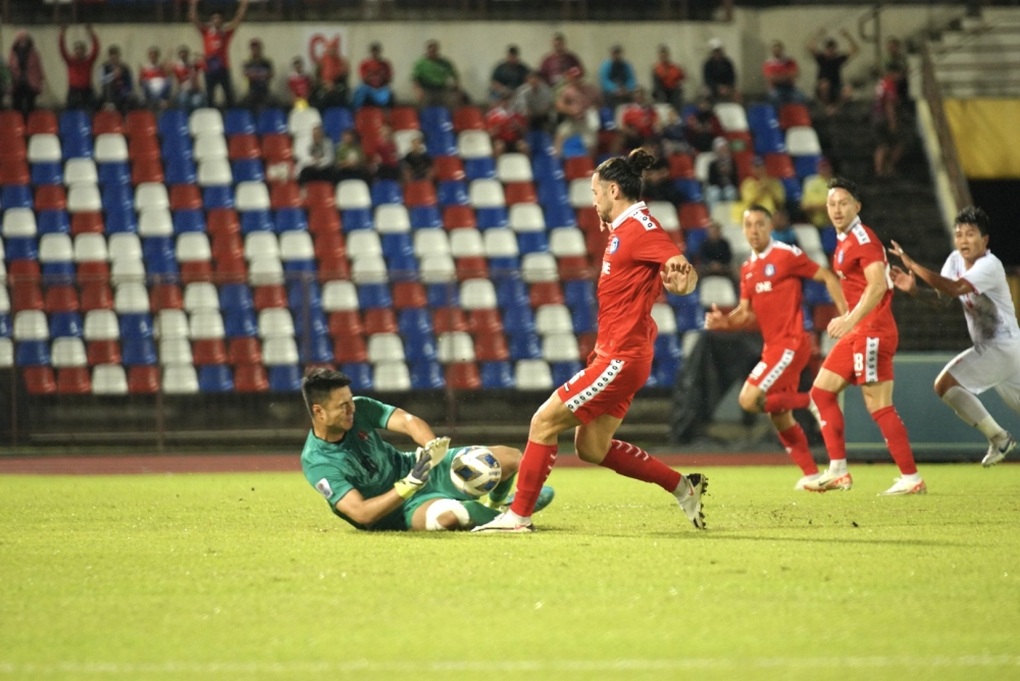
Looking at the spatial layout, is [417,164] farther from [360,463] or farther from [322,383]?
[322,383]

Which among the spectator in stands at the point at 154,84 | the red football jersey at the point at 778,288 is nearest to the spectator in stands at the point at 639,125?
the spectator in stands at the point at 154,84

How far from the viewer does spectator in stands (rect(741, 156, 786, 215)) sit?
2225cm

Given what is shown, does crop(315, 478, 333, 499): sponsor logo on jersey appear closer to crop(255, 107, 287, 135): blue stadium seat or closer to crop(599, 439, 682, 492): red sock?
crop(599, 439, 682, 492): red sock

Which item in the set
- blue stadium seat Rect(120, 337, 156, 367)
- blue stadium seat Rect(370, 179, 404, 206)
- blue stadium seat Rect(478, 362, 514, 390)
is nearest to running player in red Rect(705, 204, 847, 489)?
blue stadium seat Rect(478, 362, 514, 390)

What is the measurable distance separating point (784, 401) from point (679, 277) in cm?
499

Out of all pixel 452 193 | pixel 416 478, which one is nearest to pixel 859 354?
pixel 416 478

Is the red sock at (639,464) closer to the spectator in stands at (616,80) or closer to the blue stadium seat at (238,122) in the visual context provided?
the blue stadium seat at (238,122)

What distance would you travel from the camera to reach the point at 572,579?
6.79 metres

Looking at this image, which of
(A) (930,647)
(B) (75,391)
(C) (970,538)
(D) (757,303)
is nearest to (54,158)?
(B) (75,391)

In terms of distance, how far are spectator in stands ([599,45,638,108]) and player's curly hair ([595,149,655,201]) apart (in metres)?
15.8

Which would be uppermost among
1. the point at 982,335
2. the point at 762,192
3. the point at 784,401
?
the point at 982,335

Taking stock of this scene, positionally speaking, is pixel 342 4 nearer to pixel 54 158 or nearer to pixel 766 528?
pixel 54 158

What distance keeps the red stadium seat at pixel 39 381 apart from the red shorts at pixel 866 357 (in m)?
10.8

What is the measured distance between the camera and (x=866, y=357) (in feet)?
38.6
